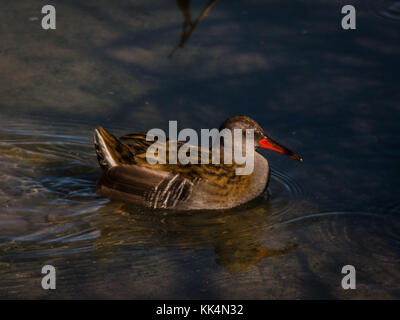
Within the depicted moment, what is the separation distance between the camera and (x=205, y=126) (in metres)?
7.59

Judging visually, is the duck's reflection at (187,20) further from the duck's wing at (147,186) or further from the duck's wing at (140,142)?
the duck's wing at (147,186)

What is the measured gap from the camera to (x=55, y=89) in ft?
27.3

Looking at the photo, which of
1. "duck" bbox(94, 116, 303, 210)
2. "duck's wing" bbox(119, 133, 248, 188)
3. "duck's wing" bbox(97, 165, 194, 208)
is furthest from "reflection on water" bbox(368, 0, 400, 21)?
"duck's wing" bbox(97, 165, 194, 208)

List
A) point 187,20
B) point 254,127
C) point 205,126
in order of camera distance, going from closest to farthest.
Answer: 1. point 254,127
2. point 205,126
3. point 187,20

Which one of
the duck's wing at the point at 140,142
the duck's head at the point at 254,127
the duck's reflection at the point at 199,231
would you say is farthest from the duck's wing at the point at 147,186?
the duck's head at the point at 254,127

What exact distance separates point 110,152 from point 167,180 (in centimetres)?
62

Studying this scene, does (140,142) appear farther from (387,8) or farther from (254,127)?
(387,8)

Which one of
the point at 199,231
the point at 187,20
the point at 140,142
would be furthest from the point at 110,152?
the point at 187,20

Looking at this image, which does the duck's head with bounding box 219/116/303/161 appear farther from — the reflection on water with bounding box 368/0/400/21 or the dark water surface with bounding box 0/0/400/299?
the reflection on water with bounding box 368/0/400/21

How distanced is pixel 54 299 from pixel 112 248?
2.93 feet

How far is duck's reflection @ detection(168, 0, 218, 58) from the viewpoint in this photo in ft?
29.7

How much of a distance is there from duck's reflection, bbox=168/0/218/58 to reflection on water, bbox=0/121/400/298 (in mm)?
2512

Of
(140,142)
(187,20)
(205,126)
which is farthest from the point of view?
(187,20)

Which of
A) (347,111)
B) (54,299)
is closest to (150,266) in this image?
(54,299)
